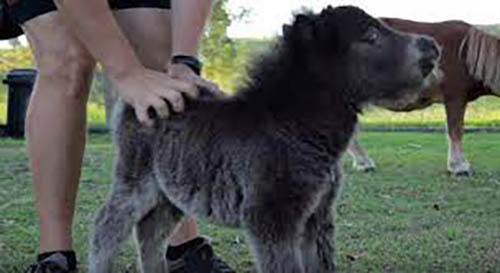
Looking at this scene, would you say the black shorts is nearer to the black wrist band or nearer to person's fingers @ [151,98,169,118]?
the black wrist band

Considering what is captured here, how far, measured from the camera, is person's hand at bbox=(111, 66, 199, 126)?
2.73 m

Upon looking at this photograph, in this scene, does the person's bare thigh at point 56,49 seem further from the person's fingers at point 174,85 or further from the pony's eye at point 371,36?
the pony's eye at point 371,36

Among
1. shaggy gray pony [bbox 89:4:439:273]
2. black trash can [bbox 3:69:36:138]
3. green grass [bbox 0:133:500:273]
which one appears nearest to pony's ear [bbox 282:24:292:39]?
shaggy gray pony [bbox 89:4:439:273]

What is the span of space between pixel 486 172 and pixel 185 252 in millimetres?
4696

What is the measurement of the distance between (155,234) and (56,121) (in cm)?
52

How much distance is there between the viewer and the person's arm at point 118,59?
2.72m

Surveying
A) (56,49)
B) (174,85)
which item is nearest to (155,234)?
(174,85)

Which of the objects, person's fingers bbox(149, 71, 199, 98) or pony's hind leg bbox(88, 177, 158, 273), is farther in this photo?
pony's hind leg bbox(88, 177, 158, 273)

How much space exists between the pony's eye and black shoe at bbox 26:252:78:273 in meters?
1.36

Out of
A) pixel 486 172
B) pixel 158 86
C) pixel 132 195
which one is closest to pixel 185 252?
pixel 132 195

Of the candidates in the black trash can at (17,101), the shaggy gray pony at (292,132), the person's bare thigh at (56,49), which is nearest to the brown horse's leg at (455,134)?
the person's bare thigh at (56,49)

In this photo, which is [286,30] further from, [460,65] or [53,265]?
[460,65]

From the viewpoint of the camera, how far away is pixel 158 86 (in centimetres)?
273

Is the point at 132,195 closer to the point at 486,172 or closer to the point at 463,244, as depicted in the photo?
the point at 463,244
